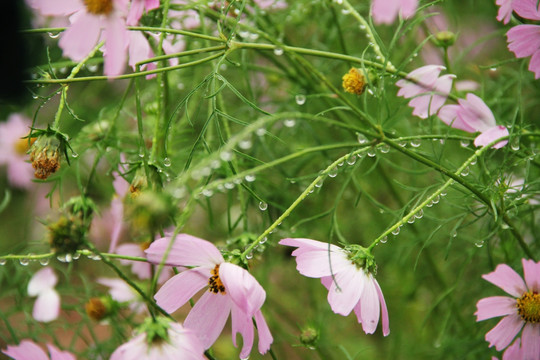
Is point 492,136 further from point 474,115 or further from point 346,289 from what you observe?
point 346,289

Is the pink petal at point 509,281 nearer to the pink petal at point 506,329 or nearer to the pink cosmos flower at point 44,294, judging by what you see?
the pink petal at point 506,329

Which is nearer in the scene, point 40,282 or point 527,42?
point 527,42

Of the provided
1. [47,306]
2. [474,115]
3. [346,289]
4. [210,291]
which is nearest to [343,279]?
[346,289]

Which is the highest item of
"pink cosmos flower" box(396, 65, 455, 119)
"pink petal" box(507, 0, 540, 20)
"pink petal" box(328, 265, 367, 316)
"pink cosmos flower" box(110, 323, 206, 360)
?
"pink petal" box(507, 0, 540, 20)

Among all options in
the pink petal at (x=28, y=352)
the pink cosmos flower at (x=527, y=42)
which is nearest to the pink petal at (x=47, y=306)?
the pink petal at (x=28, y=352)

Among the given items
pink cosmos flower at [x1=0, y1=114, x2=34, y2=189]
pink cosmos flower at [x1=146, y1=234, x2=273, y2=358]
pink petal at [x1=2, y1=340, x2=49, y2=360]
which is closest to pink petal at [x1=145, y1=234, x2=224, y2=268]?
pink cosmos flower at [x1=146, y1=234, x2=273, y2=358]

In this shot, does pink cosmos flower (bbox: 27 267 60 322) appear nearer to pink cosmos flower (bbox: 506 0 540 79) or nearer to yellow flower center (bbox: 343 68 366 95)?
yellow flower center (bbox: 343 68 366 95)
